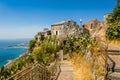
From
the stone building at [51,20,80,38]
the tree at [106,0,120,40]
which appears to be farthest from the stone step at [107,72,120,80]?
the stone building at [51,20,80,38]

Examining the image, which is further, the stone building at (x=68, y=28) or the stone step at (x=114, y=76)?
the stone building at (x=68, y=28)

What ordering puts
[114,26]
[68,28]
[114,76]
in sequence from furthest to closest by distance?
1. [68,28]
2. [114,26]
3. [114,76]

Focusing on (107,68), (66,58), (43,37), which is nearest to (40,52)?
(66,58)

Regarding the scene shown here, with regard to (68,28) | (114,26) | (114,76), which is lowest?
(114,76)

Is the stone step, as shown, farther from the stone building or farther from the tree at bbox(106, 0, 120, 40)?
the stone building

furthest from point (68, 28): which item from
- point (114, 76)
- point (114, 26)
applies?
point (114, 76)

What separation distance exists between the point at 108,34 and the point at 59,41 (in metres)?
19.9

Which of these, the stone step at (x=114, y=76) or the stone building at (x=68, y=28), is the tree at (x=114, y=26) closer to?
the stone step at (x=114, y=76)

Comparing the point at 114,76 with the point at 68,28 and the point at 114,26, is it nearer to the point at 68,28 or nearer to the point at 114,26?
the point at 114,26

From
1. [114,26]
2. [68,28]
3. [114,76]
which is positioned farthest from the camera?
[68,28]

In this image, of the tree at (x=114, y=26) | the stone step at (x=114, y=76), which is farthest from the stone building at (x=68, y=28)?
the stone step at (x=114, y=76)

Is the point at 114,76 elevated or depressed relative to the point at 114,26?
depressed

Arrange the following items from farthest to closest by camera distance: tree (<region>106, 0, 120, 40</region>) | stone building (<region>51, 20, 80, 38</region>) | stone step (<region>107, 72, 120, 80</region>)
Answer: stone building (<region>51, 20, 80, 38</region>), tree (<region>106, 0, 120, 40</region>), stone step (<region>107, 72, 120, 80</region>)

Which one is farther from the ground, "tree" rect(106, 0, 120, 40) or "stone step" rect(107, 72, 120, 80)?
"tree" rect(106, 0, 120, 40)
